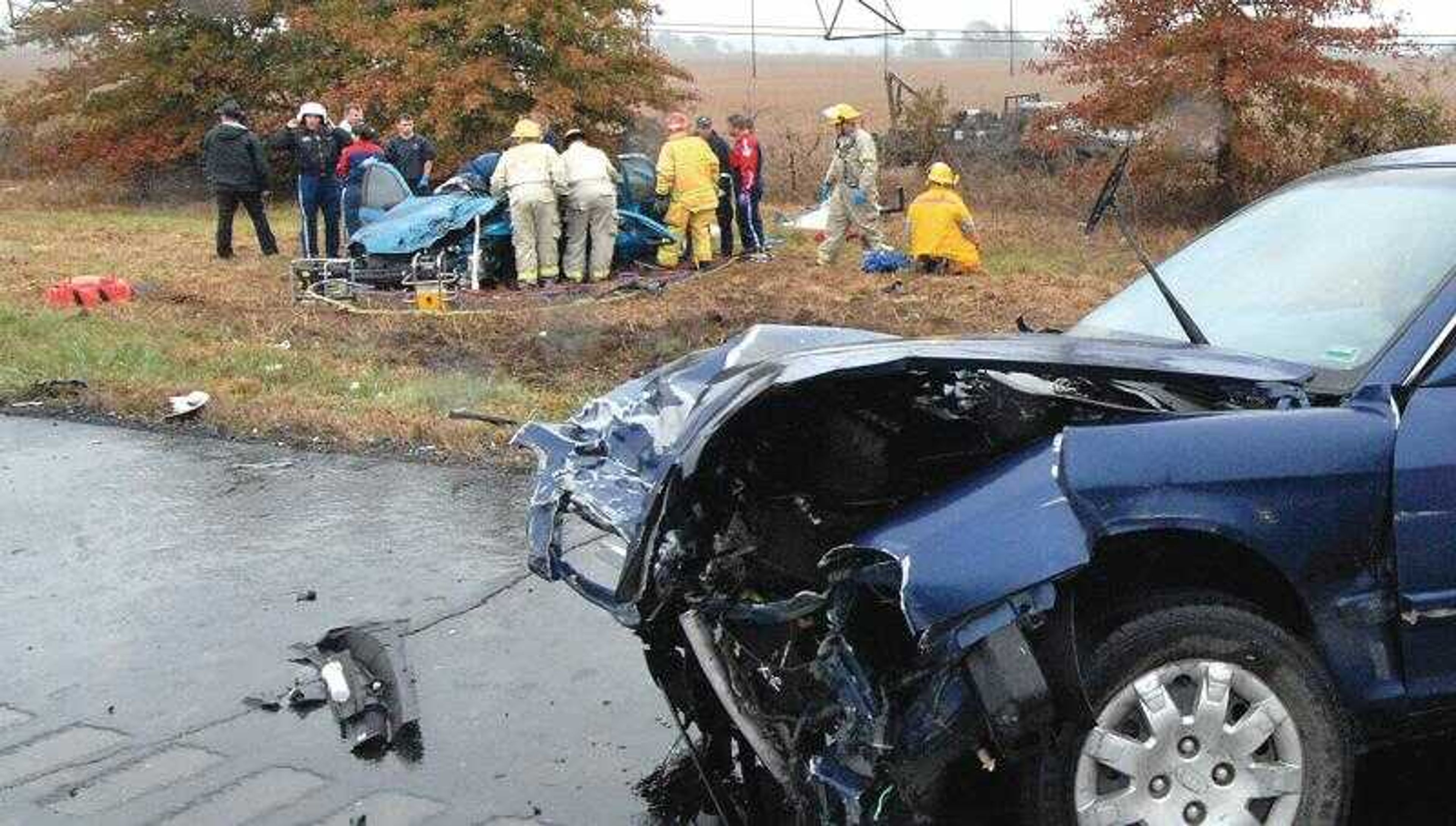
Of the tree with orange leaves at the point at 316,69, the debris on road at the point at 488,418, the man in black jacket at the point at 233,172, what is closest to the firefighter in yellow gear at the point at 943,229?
the debris on road at the point at 488,418

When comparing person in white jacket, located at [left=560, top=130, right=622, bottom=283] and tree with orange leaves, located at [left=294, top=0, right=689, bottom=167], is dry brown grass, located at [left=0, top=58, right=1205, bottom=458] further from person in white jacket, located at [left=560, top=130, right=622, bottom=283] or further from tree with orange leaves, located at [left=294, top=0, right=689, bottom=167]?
tree with orange leaves, located at [left=294, top=0, right=689, bottom=167]

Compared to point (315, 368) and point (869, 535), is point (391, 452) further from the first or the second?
point (869, 535)

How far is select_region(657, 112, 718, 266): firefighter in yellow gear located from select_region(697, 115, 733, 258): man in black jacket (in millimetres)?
426

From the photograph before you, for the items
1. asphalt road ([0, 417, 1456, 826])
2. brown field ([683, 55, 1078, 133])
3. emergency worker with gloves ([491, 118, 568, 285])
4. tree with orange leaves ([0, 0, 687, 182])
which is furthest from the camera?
brown field ([683, 55, 1078, 133])

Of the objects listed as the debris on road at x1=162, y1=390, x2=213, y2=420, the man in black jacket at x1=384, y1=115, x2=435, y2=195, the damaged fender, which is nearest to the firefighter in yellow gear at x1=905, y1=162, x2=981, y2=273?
the man in black jacket at x1=384, y1=115, x2=435, y2=195

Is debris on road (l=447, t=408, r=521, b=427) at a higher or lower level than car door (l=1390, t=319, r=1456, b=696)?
lower

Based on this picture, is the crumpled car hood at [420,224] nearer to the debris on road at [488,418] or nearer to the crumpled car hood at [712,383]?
the debris on road at [488,418]

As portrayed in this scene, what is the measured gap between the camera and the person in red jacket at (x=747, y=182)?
1652 cm

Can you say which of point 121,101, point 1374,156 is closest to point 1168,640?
point 1374,156

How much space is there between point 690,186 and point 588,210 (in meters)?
1.30

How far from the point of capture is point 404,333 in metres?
11.9

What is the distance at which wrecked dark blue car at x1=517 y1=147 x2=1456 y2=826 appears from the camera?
3271 millimetres

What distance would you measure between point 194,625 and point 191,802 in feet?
5.28

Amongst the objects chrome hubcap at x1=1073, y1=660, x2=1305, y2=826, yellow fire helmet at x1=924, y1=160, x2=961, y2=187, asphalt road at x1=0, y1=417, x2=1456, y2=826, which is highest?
yellow fire helmet at x1=924, y1=160, x2=961, y2=187
